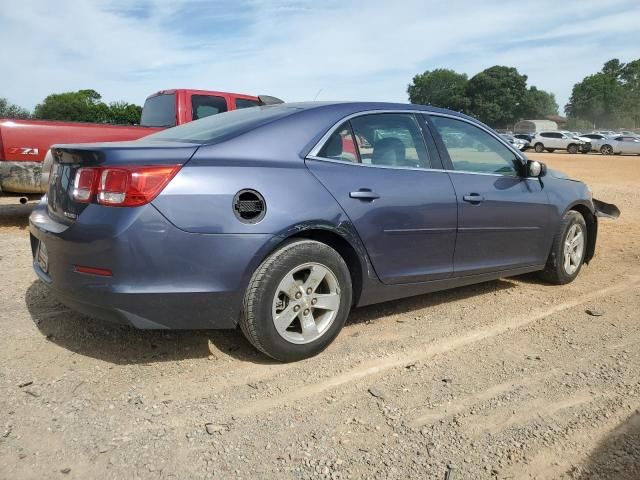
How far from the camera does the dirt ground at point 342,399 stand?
7.59ft

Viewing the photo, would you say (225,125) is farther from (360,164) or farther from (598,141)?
(598,141)

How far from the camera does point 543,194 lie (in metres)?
4.64

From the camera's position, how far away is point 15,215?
26.9 feet

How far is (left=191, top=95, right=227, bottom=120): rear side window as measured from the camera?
7871 millimetres

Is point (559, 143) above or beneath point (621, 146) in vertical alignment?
above

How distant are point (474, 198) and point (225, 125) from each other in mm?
1871

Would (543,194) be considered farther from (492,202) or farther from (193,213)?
(193,213)

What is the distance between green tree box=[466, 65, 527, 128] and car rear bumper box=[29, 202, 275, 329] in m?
98.9

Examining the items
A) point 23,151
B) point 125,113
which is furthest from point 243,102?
point 125,113

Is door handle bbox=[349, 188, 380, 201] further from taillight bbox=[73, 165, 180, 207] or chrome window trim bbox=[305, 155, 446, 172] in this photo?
taillight bbox=[73, 165, 180, 207]

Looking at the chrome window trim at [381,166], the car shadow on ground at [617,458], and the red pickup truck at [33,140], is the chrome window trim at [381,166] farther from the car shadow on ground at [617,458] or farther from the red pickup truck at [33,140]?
the red pickup truck at [33,140]

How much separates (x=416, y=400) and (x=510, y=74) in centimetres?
10452

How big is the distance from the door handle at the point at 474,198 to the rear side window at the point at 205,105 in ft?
16.1

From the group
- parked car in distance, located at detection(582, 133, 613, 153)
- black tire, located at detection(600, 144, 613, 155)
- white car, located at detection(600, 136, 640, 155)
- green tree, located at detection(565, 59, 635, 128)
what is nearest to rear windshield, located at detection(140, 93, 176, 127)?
white car, located at detection(600, 136, 640, 155)
